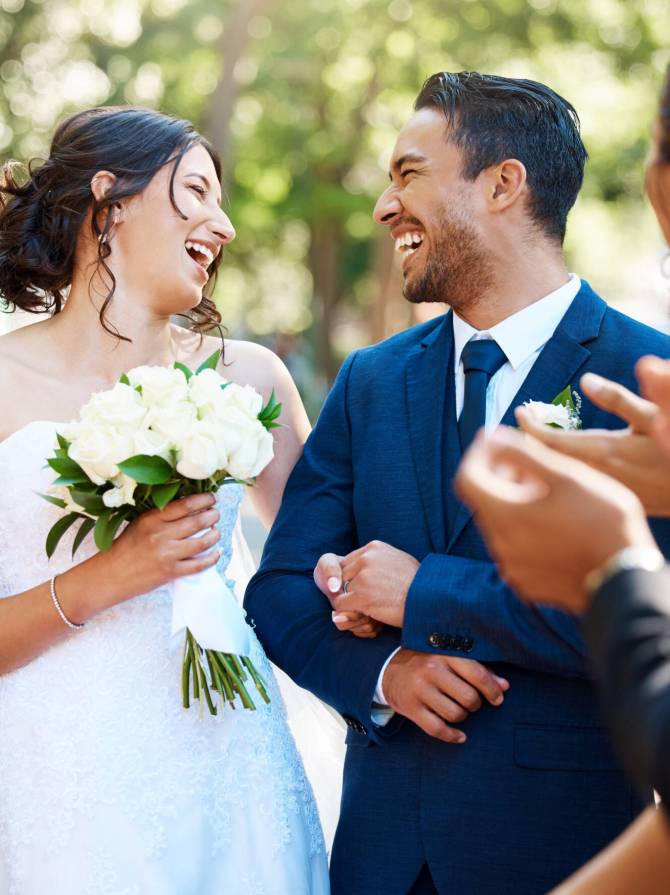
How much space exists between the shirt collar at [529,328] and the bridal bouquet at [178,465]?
2.18 feet

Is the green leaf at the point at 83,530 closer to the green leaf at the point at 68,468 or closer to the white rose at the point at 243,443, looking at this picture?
the green leaf at the point at 68,468

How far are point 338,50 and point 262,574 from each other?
19969mm

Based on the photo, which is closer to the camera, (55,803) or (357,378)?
(55,803)

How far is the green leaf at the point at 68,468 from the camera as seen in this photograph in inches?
126

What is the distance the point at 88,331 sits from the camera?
3953mm

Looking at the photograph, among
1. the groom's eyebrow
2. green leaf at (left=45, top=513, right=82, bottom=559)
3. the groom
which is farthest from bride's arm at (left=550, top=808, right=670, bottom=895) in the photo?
the groom's eyebrow

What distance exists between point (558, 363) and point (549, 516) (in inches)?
67.5

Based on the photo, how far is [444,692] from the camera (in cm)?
302

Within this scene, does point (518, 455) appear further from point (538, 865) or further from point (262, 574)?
point (262, 574)

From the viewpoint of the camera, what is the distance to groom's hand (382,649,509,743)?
118 inches

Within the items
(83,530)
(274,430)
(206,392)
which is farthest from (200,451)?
(274,430)

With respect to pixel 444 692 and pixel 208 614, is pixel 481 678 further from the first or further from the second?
pixel 208 614

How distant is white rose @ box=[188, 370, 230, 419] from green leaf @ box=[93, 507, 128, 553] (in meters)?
0.36

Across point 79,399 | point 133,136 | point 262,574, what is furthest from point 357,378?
point 133,136
